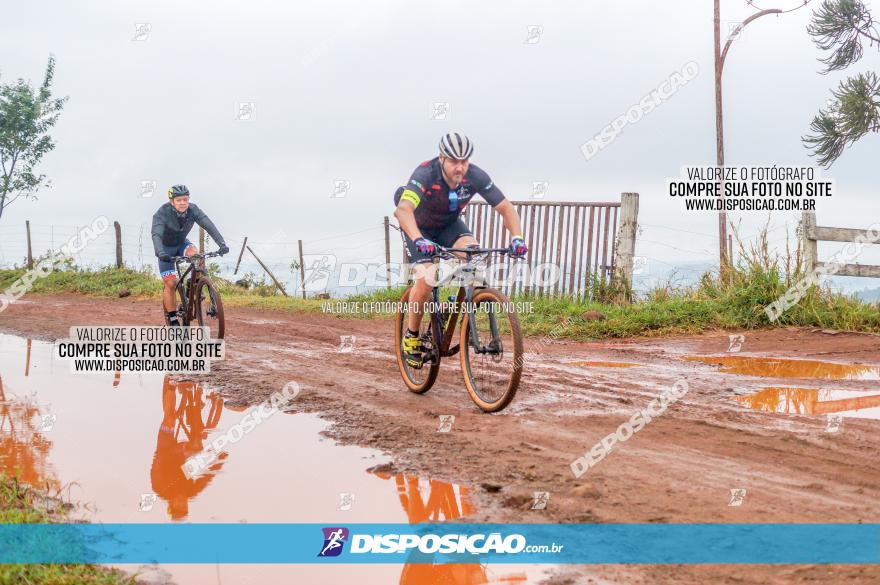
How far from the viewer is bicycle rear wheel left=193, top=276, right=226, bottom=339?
9.82m

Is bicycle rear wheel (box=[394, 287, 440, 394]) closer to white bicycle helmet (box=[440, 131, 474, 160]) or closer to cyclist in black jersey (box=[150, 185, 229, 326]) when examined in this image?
white bicycle helmet (box=[440, 131, 474, 160])

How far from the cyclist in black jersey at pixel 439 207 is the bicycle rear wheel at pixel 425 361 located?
0.33ft

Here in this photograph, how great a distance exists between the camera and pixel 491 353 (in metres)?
6.24

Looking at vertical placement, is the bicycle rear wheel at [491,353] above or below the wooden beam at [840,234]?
below

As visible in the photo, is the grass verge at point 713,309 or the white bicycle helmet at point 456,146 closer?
the white bicycle helmet at point 456,146

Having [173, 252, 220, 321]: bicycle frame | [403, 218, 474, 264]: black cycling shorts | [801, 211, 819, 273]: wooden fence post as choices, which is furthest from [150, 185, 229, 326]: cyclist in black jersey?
[801, 211, 819, 273]: wooden fence post

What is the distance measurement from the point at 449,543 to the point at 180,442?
286 cm

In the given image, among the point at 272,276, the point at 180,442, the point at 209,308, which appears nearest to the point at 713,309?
the point at 209,308

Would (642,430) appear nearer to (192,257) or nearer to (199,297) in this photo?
(199,297)

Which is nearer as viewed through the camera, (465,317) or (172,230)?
(465,317)

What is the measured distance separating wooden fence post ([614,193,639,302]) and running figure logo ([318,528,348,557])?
11.2 metres

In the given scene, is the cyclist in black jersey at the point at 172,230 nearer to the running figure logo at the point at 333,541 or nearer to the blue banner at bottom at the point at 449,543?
the blue banner at bottom at the point at 449,543

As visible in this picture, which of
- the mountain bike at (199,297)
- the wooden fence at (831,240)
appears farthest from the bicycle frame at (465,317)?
the wooden fence at (831,240)

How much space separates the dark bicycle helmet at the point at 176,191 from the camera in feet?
34.1
